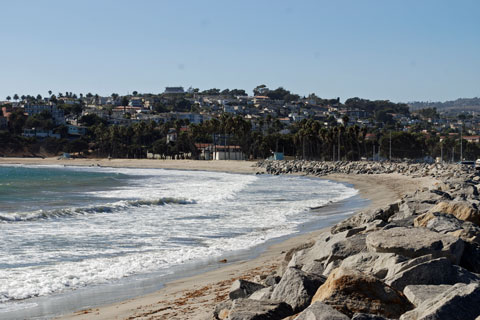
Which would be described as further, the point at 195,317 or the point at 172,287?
the point at 172,287

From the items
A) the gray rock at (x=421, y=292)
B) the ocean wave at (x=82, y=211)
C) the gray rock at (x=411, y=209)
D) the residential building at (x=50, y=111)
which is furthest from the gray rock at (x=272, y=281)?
the residential building at (x=50, y=111)

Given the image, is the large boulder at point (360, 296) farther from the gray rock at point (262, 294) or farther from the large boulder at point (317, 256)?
the large boulder at point (317, 256)

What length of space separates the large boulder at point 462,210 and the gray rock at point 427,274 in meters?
4.00

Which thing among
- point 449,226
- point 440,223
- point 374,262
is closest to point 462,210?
point 440,223

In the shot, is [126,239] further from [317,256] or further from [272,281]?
[272,281]

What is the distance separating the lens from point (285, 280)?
6094 millimetres

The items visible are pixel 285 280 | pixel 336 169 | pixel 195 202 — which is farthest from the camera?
pixel 336 169

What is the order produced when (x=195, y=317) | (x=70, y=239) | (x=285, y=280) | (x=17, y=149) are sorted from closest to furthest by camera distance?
(x=285, y=280) → (x=195, y=317) → (x=70, y=239) → (x=17, y=149)

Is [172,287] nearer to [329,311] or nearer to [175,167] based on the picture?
[329,311]

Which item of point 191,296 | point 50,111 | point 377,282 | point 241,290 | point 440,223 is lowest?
point 191,296

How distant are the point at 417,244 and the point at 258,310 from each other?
2.35 metres

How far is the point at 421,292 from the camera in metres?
5.53

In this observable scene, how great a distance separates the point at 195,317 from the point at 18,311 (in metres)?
2.76

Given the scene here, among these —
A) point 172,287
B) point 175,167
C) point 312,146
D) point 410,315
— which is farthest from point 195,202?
point 312,146
